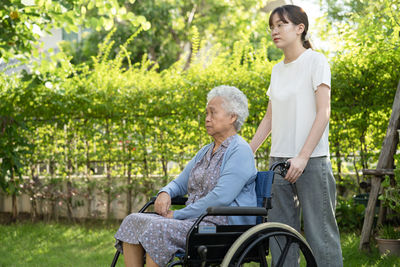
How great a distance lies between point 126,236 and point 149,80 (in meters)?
3.70

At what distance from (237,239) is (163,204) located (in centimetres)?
52

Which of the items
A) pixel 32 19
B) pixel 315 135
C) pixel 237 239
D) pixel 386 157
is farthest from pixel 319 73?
pixel 32 19

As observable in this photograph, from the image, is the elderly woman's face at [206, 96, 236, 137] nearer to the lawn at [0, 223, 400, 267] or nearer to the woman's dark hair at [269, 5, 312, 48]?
the woman's dark hair at [269, 5, 312, 48]

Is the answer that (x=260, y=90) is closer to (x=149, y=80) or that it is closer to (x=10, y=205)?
(x=149, y=80)

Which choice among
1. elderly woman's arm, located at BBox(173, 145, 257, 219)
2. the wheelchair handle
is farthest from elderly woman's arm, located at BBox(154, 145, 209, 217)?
the wheelchair handle

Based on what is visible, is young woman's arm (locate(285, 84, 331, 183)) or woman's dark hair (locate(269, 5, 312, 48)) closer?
young woman's arm (locate(285, 84, 331, 183))

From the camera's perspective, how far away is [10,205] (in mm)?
6633

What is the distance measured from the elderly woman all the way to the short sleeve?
0.34 metres

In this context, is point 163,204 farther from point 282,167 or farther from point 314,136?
point 314,136

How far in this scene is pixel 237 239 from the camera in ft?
7.01

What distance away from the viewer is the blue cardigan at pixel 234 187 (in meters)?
2.34

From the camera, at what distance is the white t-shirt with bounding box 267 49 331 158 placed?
2.44 metres

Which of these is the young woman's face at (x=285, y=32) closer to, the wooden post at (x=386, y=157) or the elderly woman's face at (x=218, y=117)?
the elderly woman's face at (x=218, y=117)

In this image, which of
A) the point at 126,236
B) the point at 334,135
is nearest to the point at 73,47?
the point at 334,135
